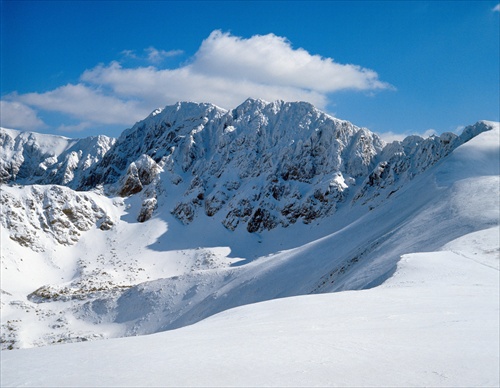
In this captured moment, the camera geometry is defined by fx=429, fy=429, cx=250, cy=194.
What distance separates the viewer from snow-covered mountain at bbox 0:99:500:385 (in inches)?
1720

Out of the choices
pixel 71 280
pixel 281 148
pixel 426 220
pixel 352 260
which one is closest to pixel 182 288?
pixel 71 280

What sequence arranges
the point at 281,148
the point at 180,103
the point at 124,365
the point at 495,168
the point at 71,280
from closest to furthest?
the point at 124,365, the point at 495,168, the point at 71,280, the point at 281,148, the point at 180,103

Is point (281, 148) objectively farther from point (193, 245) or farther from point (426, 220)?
point (426, 220)

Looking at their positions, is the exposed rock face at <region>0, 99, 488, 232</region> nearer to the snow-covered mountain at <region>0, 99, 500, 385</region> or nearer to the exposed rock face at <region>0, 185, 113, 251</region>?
the snow-covered mountain at <region>0, 99, 500, 385</region>

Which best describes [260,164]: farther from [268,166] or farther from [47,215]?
[47,215]

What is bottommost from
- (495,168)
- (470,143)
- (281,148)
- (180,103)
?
(495,168)

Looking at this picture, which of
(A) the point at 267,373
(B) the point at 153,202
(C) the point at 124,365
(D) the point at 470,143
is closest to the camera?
(A) the point at 267,373

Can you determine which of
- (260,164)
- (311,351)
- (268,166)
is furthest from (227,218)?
(311,351)

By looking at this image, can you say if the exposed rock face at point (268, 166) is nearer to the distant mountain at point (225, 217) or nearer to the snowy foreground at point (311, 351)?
the distant mountain at point (225, 217)

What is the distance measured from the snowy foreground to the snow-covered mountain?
5.34m

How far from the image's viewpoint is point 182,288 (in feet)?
206

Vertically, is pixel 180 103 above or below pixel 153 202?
above

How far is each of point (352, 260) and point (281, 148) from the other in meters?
78.6

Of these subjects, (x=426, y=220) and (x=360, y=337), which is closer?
(x=360, y=337)
